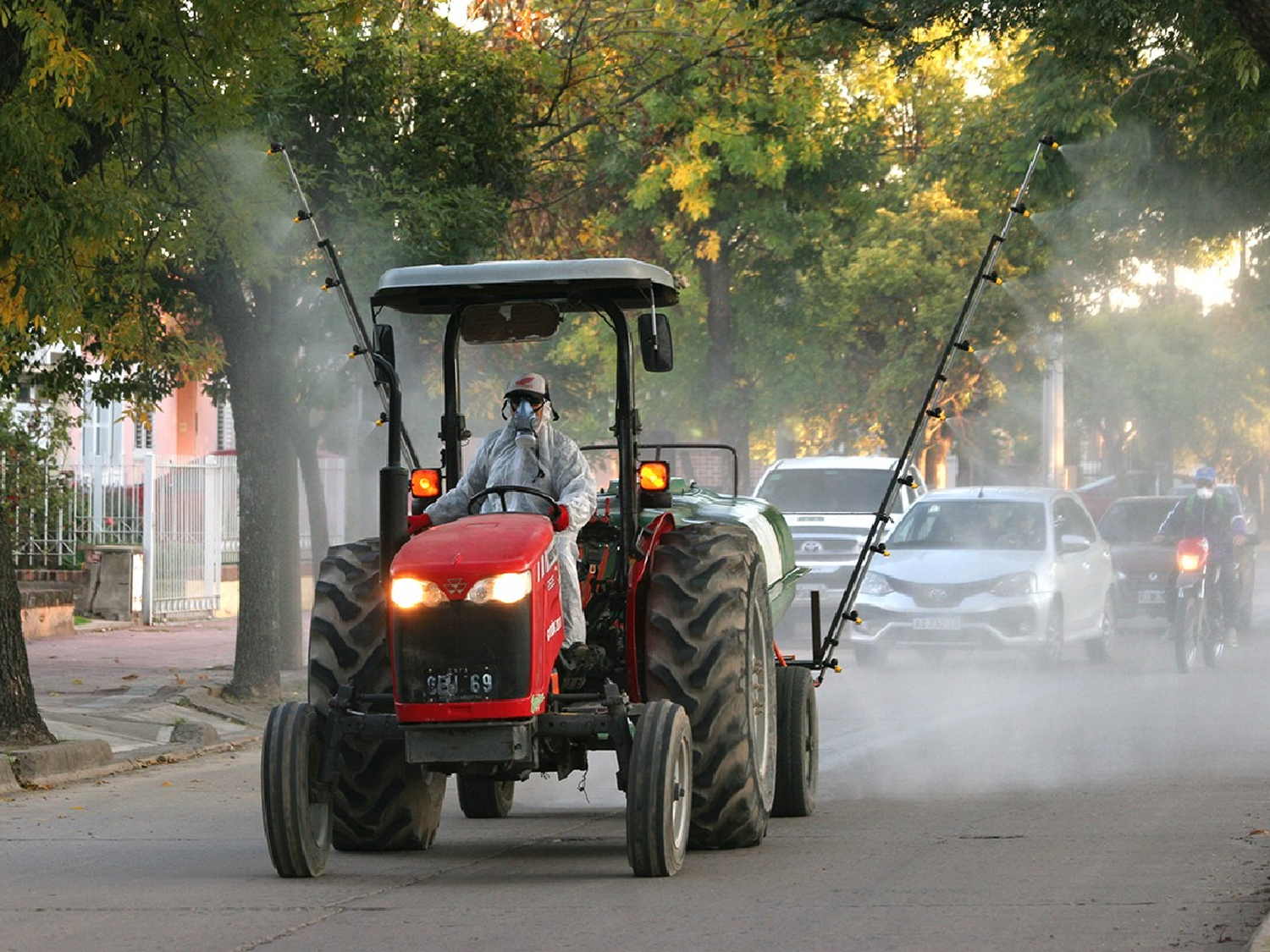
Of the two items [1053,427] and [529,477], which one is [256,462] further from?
[1053,427]

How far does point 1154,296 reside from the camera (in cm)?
6228

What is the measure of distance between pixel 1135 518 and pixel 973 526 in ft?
14.5

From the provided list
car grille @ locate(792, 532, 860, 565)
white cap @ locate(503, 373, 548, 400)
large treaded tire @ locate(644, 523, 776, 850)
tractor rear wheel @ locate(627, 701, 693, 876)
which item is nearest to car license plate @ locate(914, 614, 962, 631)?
car grille @ locate(792, 532, 860, 565)

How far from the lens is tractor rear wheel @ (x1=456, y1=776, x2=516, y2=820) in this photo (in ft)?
37.8

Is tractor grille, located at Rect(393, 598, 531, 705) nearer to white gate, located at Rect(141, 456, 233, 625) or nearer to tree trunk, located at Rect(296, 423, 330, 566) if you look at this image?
tree trunk, located at Rect(296, 423, 330, 566)

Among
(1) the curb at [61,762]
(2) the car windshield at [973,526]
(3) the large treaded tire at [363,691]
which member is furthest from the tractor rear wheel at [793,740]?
(2) the car windshield at [973,526]

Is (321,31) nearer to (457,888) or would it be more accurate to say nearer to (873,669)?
(873,669)

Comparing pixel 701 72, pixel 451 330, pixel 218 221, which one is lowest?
pixel 451 330

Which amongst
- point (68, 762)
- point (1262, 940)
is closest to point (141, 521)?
point (68, 762)

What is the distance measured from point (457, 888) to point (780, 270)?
30.5 metres

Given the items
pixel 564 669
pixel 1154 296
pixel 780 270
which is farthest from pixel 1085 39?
pixel 1154 296

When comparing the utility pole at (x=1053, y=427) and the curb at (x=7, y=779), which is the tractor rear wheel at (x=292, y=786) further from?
the utility pole at (x=1053, y=427)

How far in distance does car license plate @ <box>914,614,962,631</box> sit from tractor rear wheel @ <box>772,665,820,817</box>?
1007cm

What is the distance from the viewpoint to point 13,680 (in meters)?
14.4
